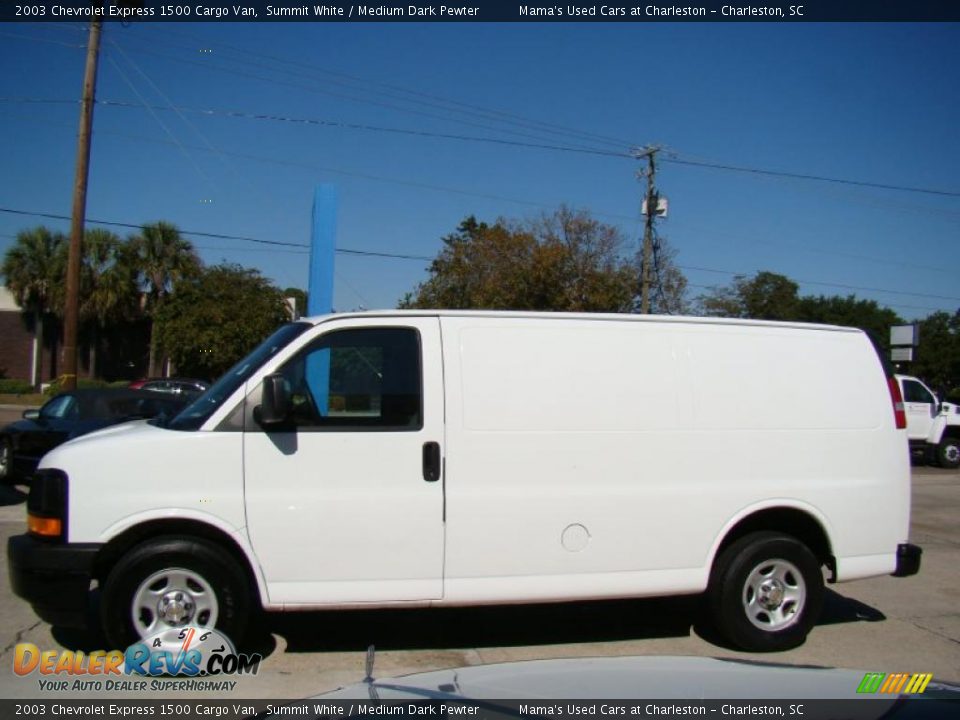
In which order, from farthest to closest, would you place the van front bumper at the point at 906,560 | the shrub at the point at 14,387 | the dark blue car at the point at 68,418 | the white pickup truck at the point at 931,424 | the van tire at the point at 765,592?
the shrub at the point at 14,387
the white pickup truck at the point at 931,424
the dark blue car at the point at 68,418
the van front bumper at the point at 906,560
the van tire at the point at 765,592

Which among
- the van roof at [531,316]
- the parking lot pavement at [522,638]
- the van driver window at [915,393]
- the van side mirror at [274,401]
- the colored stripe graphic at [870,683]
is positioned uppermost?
the van roof at [531,316]

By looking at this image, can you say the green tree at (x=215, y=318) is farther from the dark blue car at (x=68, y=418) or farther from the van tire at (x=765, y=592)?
the van tire at (x=765, y=592)

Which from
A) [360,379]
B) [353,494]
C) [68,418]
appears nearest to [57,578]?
[353,494]

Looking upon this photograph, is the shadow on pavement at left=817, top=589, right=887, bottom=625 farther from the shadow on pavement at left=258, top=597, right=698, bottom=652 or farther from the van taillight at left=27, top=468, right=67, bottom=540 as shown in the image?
the van taillight at left=27, top=468, right=67, bottom=540

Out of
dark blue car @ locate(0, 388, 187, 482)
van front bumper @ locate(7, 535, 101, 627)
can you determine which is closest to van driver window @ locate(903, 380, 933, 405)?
dark blue car @ locate(0, 388, 187, 482)

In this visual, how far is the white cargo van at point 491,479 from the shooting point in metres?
4.41

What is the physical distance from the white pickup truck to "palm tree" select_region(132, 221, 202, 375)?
3090 cm

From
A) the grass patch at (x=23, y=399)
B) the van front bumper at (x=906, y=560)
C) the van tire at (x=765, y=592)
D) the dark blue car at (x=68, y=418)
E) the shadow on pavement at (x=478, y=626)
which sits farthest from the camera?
the grass patch at (x=23, y=399)

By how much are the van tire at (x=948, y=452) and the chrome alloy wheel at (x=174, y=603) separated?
1887 centimetres

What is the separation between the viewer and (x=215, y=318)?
113ft

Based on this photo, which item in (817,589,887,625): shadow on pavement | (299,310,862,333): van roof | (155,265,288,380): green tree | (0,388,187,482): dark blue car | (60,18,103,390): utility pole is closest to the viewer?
(299,310,862,333): van roof

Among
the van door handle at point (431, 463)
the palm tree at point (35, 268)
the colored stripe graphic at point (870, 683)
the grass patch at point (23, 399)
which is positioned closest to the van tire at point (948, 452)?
the van door handle at point (431, 463)

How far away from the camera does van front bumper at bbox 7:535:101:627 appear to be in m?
4.30

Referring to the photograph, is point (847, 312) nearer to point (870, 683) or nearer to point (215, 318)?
point (215, 318)
